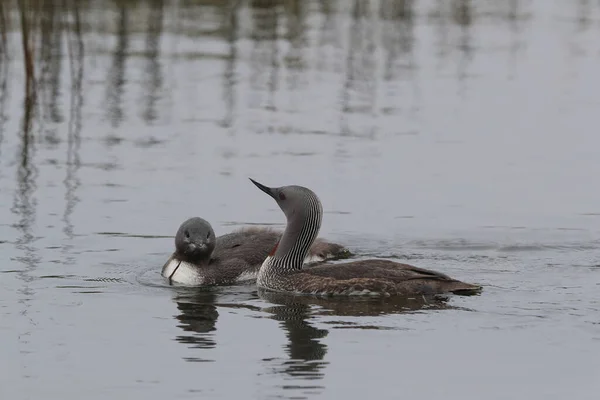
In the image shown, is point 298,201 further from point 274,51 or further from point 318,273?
point 274,51

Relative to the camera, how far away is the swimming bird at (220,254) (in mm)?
12547

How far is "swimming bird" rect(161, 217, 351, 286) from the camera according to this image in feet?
41.2

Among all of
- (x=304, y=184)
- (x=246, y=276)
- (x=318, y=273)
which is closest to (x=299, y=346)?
(x=318, y=273)

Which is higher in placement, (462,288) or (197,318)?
(462,288)

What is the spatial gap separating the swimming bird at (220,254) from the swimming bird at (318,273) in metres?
0.35

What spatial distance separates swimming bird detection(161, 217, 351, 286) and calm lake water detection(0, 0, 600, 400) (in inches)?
8.9

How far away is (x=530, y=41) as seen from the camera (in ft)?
81.1

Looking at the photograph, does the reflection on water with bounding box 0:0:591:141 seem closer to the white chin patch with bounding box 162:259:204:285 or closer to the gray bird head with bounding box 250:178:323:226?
the gray bird head with bounding box 250:178:323:226

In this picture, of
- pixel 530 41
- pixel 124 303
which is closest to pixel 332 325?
pixel 124 303

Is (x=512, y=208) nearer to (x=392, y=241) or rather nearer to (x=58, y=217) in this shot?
(x=392, y=241)

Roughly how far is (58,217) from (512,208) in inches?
177

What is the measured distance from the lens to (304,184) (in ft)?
50.8

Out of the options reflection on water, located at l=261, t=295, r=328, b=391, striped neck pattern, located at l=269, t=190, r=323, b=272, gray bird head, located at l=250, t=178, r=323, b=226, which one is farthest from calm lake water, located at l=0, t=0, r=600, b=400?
gray bird head, located at l=250, t=178, r=323, b=226

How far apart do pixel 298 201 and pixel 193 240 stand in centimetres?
96
